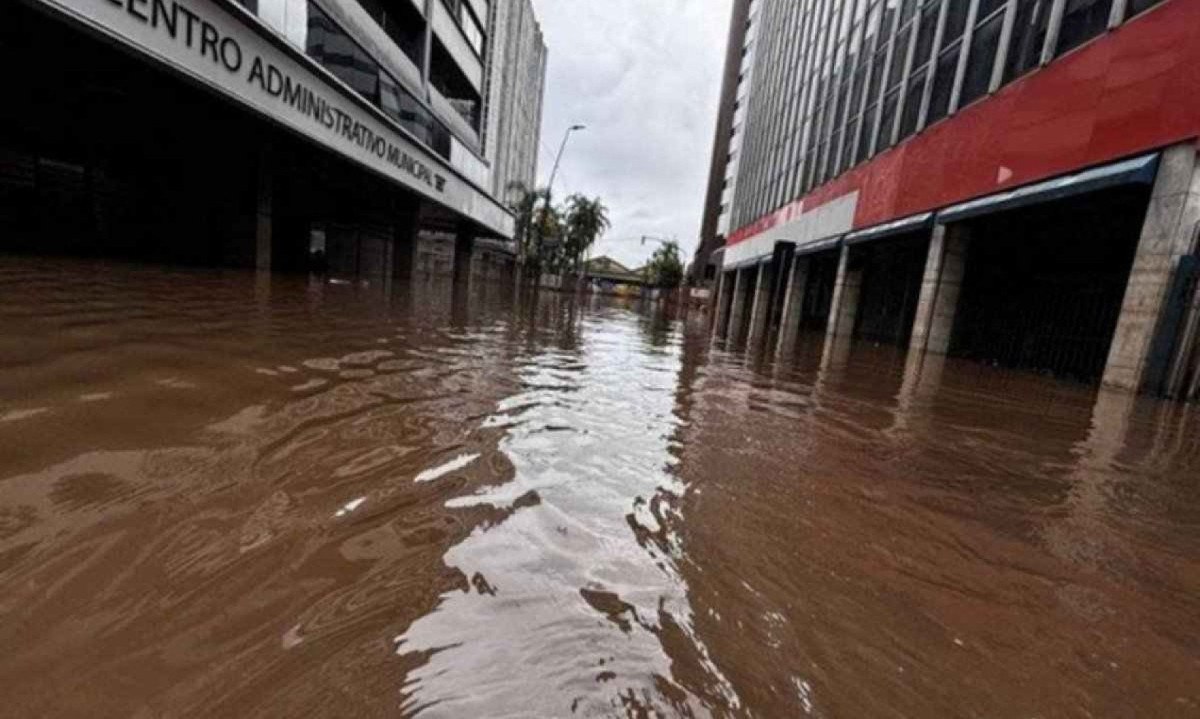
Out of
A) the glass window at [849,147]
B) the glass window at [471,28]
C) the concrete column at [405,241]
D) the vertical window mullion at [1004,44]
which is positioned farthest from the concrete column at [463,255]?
the vertical window mullion at [1004,44]

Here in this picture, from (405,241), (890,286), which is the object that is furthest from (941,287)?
(405,241)

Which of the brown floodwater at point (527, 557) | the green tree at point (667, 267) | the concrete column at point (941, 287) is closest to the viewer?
the brown floodwater at point (527, 557)

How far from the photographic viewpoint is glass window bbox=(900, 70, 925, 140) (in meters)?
14.5

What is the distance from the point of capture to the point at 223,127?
11539mm

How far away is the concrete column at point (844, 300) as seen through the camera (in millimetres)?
17953

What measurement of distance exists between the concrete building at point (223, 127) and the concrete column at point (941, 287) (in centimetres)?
1333

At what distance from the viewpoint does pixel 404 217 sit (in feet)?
68.7

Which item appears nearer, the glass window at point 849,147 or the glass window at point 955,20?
the glass window at point 955,20

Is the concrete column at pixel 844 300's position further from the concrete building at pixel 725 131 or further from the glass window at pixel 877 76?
the concrete building at pixel 725 131

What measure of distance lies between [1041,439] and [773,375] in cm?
303

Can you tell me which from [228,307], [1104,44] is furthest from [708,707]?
[1104,44]

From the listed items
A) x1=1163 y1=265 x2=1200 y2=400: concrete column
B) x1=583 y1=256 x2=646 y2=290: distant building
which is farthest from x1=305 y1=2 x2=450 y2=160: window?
x1=583 y1=256 x2=646 y2=290: distant building

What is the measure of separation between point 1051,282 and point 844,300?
20.3 ft

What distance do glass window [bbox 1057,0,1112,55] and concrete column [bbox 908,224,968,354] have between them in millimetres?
3725
